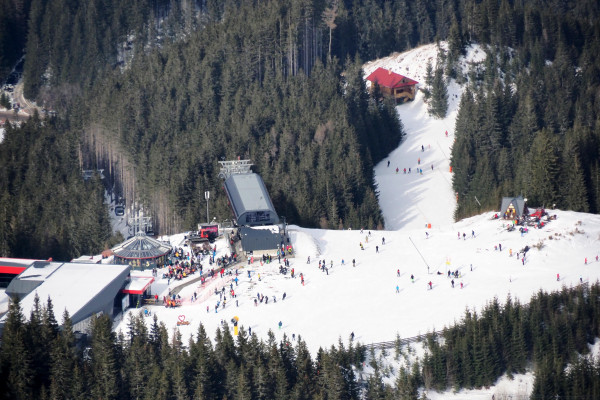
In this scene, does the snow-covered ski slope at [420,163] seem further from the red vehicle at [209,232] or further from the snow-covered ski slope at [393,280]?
the red vehicle at [209,232]

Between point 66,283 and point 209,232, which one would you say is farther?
point 209,232

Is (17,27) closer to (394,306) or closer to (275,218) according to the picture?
(275,218)

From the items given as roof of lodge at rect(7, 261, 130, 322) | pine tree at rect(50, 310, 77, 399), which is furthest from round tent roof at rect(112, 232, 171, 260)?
pine tree at rect(50, 310, 77, 399)

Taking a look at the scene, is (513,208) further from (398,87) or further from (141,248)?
(398,87)

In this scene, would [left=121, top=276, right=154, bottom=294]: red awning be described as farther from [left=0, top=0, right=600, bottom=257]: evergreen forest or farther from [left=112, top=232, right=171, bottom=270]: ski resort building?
[left=0, top=0, right=600, bottom=257]: evergreen forest

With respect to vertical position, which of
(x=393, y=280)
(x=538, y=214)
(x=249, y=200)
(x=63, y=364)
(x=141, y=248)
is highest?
(x=249, y=200)

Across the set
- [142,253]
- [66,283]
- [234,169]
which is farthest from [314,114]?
[66,283]

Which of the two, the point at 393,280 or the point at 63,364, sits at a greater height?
the point at 393,280
